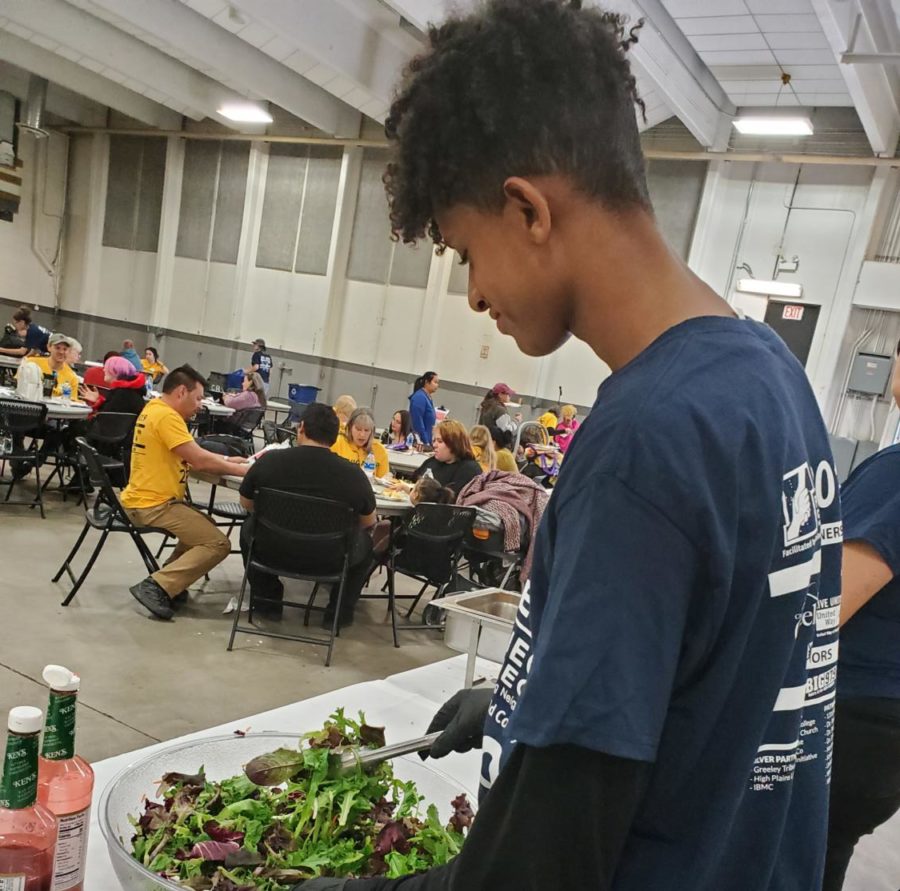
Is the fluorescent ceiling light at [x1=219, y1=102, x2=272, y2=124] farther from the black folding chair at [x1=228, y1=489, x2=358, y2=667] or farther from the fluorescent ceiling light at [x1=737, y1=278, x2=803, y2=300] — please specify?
the black folding chair at [x1=228, y1=489, x2=358, y2=667]

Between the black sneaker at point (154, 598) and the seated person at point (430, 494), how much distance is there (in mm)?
1565

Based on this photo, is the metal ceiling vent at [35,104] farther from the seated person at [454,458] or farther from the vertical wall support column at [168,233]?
the seated person at [454,458]

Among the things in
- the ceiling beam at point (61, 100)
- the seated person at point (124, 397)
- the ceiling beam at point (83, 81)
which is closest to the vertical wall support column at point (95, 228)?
the ceiling beam at point (61, 100)

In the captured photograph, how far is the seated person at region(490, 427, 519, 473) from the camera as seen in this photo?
5.92m

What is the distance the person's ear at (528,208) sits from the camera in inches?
23.0

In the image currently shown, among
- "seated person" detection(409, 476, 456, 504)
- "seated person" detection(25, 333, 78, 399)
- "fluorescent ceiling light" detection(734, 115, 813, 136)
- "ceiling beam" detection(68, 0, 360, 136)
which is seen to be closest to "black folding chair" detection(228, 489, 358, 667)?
"seated person" detection(409, 476, 456, 504)

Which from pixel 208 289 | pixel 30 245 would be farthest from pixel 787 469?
pixel 30 245

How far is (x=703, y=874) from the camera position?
535 millimetres

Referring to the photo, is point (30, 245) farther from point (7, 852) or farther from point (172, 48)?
point (7, 852)

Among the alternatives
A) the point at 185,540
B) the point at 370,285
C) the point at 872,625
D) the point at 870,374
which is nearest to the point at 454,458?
the point at 185,540

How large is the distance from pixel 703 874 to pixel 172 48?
36.2 ft

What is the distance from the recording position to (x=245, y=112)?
11.0 m

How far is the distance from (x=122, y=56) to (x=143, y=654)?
9815 mm

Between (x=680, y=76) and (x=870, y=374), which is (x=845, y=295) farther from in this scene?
(x=680, y=76)
